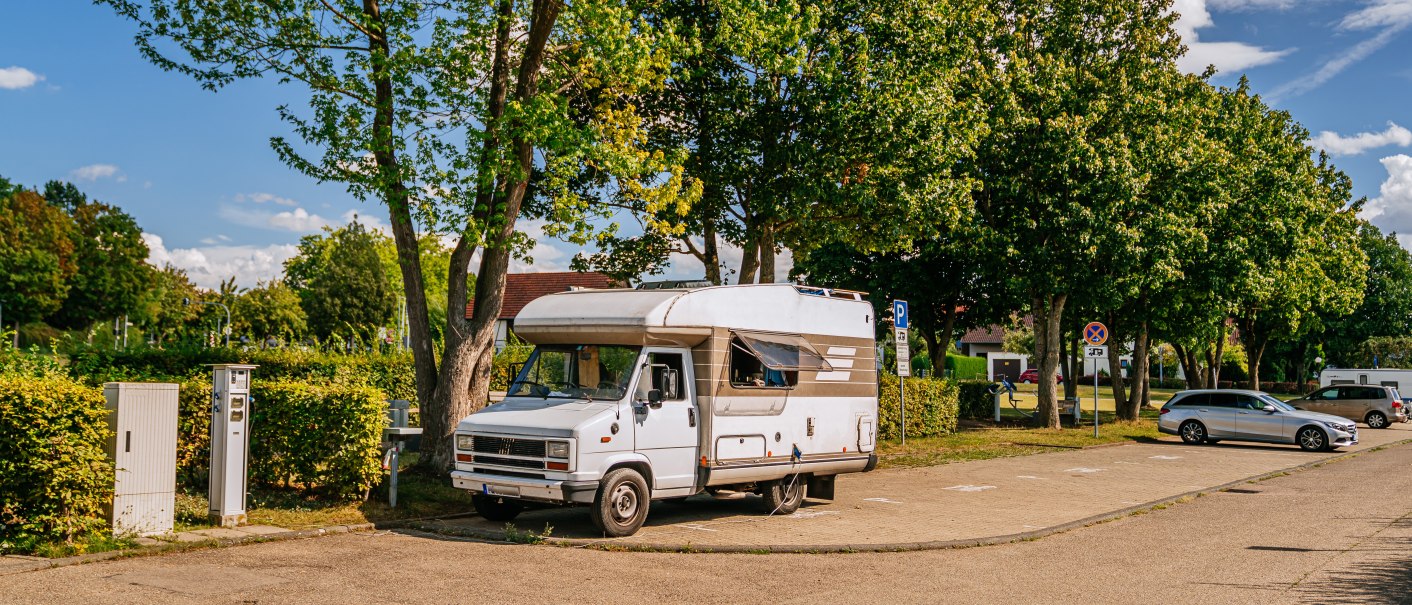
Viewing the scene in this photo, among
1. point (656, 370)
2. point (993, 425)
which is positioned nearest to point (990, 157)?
point (993, 425)

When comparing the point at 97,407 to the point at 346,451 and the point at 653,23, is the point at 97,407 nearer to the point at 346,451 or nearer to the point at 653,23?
the point at 346,451

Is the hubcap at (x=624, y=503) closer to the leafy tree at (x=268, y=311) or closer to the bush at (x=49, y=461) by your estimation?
the bush at (x=49, y=461)

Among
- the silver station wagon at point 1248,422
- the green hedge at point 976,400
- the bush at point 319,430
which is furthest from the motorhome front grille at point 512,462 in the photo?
the green hedge at point 976,400

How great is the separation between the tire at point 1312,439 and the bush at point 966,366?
158 ft

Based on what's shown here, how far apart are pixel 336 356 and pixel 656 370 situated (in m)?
13.5

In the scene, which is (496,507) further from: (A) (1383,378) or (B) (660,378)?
A: (A) (1383,378)

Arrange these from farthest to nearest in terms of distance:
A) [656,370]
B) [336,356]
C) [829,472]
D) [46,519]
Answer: [336,356] → [829,472] → [656,370] → [46,519]

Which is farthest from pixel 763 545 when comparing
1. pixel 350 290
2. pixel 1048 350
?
pixel 350 290

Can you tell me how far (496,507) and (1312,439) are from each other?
22.1 m

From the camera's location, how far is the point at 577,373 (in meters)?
Result: 11.9

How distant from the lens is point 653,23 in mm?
20078

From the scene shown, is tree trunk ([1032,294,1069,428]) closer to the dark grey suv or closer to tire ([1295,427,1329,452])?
tire ([1295,427,1329,452])

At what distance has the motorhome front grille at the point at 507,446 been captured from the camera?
11008 mm

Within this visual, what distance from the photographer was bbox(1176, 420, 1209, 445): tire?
27719 millimetres
